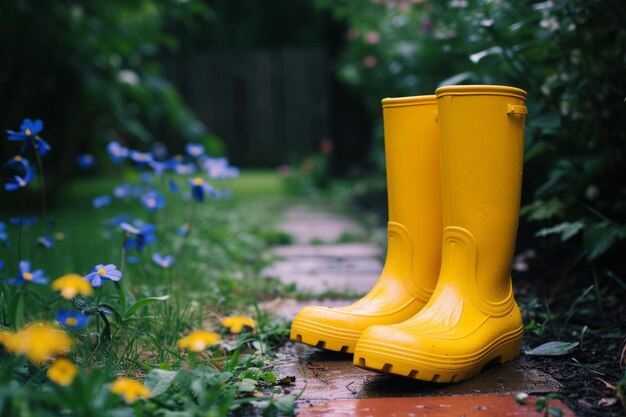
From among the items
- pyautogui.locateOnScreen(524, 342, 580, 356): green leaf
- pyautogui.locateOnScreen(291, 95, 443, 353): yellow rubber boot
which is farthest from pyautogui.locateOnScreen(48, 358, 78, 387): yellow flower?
pyautogui.locateOnScreen(524, 342, 580, 356): green leaf

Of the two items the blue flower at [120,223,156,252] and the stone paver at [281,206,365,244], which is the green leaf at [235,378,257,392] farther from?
the stone paver at [281,206,365,244]

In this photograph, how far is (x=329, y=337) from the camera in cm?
135

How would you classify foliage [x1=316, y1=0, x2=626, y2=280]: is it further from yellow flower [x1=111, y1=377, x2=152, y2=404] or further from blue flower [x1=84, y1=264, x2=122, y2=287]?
yellow flower [x1=111, y1=377, x2=152, y2=404]

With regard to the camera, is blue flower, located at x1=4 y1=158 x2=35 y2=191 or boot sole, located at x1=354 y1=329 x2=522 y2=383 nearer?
boot sole, located at x1=354 y1=329 x2=522 y2=383

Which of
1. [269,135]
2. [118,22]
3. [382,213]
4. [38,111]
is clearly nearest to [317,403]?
[382,213]

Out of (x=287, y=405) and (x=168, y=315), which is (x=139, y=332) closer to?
(x=168, y=315)

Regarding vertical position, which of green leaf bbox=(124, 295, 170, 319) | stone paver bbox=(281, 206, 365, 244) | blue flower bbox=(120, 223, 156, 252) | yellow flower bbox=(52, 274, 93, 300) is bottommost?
stone paver bbox=(281, 206, 365, 244)

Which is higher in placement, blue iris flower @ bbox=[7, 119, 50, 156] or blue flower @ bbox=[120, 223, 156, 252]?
blue iris flower @ bbox=[7, 119, 50, 156]

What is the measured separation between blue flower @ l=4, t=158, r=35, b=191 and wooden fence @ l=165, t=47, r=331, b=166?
7.03 meters

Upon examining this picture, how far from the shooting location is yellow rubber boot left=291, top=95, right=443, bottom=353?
1436 mm

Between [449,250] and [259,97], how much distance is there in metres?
7.75

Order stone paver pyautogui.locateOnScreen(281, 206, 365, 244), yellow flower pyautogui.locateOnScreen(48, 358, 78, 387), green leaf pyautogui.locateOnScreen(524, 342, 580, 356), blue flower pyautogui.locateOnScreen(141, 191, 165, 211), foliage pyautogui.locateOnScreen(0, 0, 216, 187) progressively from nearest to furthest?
1. yellow flower pyautogui.locateOnScreen(48, 358, 78, 387)
2. green leaf pyautogui.locateOnScreen(524, 342, 580, 356)
3. blue flower pyautogui.locateOnScreen(141, 191, 165, 211)
4. stone paver pyautogui.locateOnScreen(281, 206, 365, 244)
5. foliage pyautogui.locateOnScreen(0, 0, 216, 187)

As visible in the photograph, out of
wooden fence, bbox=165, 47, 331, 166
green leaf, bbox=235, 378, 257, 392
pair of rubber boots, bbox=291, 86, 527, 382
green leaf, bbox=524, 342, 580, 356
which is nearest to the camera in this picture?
green leaf, bbox=235, 378, 257, 392

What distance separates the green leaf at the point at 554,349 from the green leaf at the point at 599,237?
313 mm
